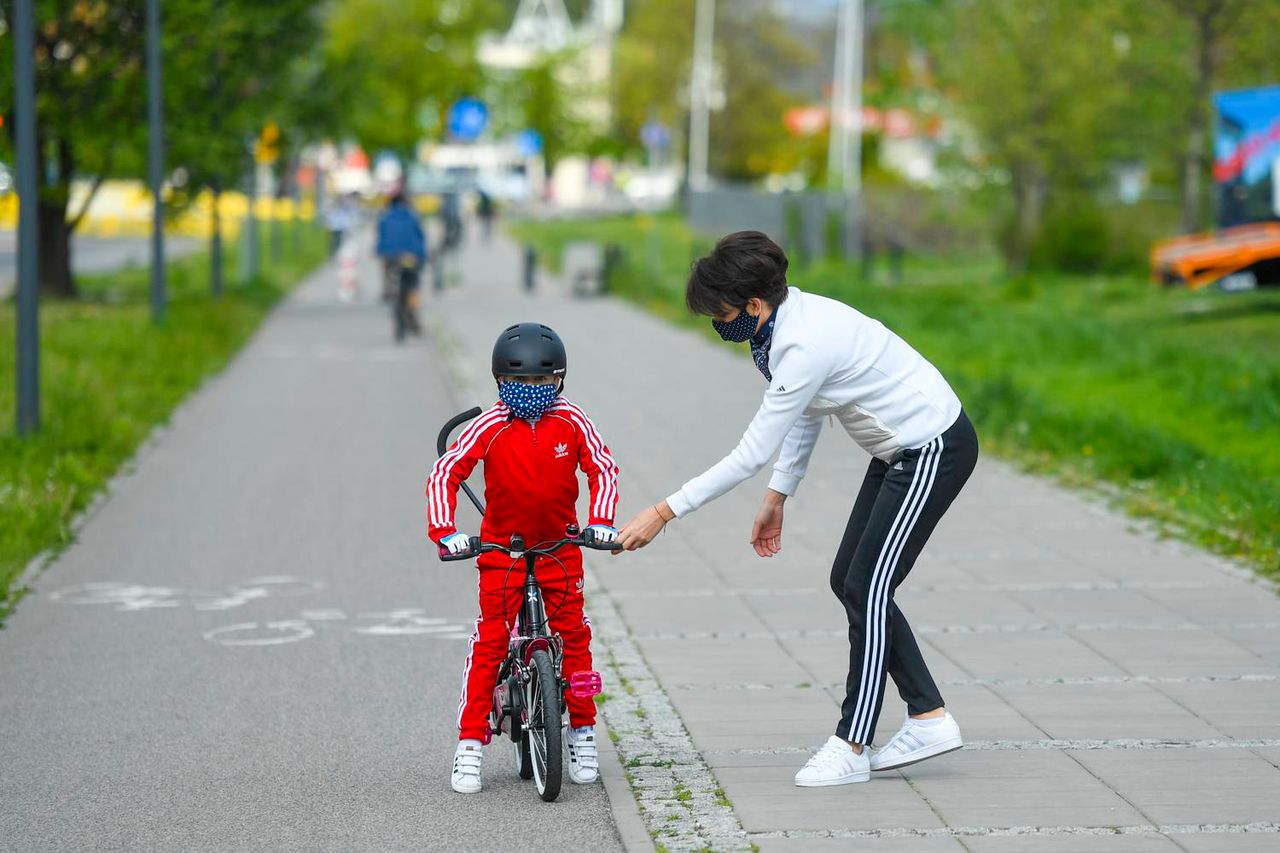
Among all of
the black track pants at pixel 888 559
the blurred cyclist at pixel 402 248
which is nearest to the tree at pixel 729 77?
the blurred cyclist at pixel 402 248

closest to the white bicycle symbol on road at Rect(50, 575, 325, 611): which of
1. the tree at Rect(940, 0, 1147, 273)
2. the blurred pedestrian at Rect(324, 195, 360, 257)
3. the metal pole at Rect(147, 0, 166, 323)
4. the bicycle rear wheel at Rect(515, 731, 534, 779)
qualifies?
the bicycle rear wheel at Rect(515, 731, 534, 779)

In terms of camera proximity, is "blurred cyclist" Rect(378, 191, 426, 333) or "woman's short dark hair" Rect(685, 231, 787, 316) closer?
"woman's short dark hair" Rect(685, 231, 787, 316)

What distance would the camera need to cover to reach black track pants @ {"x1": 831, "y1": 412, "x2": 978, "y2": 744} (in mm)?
5414

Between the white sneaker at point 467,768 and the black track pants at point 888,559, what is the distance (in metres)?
1.02

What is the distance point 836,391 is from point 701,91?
6297 centimetres

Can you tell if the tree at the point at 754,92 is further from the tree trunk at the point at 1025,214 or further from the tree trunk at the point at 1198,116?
the tree trunk at the point at 1198,116

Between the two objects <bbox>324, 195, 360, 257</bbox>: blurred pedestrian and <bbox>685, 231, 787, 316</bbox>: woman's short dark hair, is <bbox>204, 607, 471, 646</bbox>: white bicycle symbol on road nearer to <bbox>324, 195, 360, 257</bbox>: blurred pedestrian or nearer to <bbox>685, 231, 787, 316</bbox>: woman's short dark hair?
<bbox>685, 231, 787, 316</bbox>: woman's short dark hair

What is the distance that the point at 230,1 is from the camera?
24562 millimetres

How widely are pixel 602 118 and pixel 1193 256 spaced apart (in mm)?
49678

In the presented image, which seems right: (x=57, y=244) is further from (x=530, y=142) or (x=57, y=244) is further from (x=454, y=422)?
(x=530, y=142)

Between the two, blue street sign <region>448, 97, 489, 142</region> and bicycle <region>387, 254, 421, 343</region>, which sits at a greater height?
blue street sign <region>448, 97, 489, 142</region>

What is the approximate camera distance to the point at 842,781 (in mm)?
5543

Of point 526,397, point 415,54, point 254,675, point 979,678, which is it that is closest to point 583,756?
point 526,397

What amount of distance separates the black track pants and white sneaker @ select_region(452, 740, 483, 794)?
1017mm
